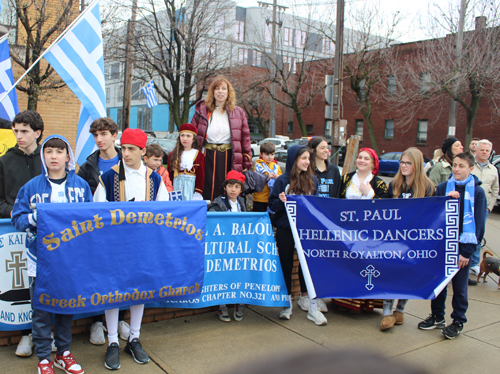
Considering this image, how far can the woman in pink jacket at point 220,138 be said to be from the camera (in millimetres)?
5605

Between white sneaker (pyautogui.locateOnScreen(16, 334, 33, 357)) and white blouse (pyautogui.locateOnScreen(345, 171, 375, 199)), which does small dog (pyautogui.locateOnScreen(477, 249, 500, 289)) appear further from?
white sneaker (pyautogui.locateOnScreen(16, 334, 33, 357))

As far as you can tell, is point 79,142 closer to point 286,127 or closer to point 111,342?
point 111,342

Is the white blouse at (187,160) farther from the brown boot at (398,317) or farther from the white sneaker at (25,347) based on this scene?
the brown boot at (398,317)

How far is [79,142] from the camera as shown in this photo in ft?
17.3

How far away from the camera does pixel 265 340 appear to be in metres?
4.20

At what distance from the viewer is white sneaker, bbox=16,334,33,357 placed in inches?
142

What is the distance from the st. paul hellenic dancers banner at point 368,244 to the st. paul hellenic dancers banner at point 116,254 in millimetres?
1209

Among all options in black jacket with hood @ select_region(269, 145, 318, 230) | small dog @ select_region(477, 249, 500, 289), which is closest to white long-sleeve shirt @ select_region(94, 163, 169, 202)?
black jacket with hood @ select_region(269, 145, 318, 230)

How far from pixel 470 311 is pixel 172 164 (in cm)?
394

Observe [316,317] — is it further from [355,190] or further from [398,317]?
[355,190]

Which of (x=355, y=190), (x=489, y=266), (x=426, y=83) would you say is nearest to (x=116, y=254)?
(x=355, y=190)

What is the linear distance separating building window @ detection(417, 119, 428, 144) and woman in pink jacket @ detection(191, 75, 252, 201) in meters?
32.6

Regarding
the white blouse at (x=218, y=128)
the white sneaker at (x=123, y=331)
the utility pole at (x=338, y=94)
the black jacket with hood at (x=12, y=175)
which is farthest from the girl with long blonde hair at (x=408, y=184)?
the utility pole at (x=338, y=94)

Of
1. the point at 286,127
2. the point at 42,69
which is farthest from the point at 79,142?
the point at 286,127
